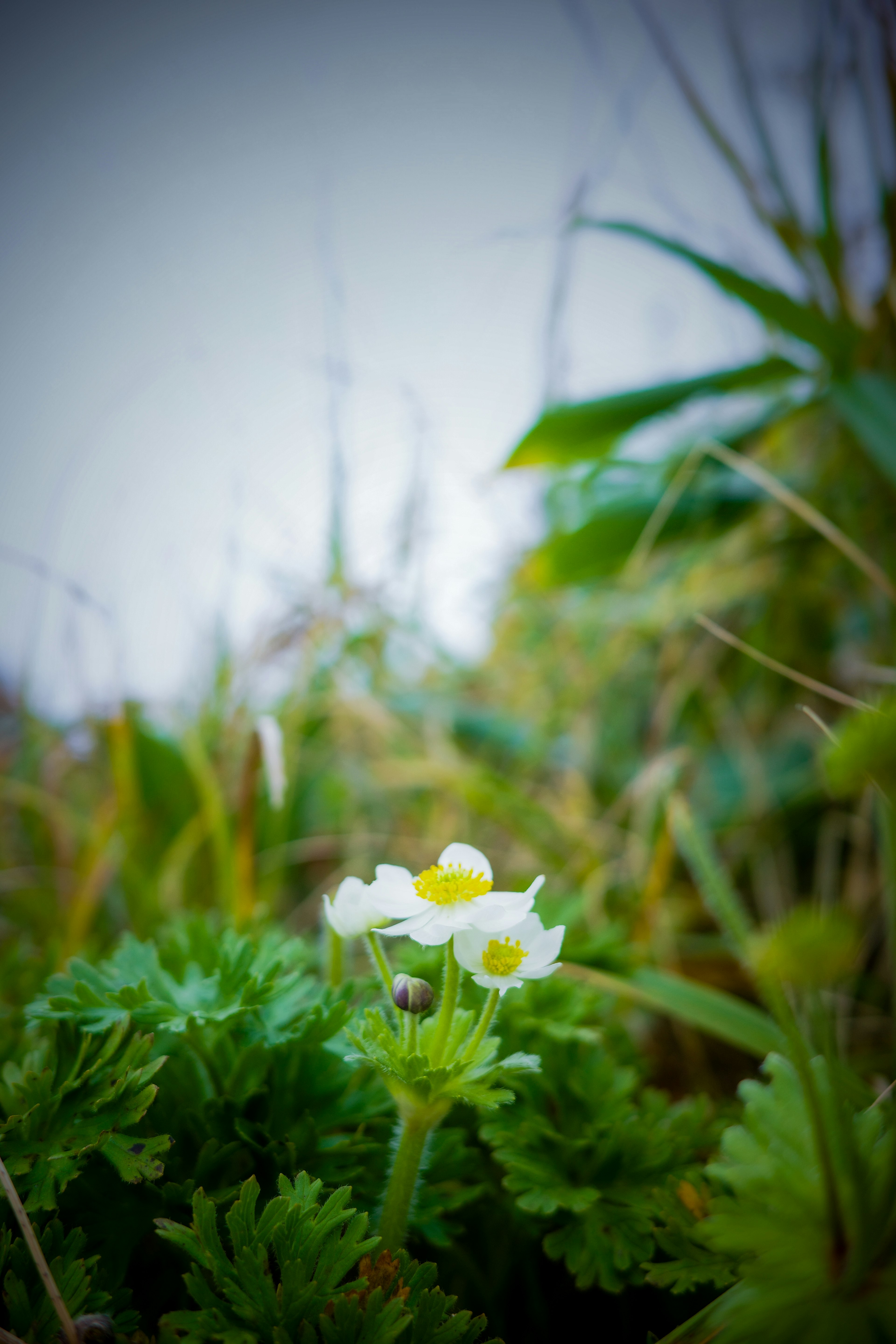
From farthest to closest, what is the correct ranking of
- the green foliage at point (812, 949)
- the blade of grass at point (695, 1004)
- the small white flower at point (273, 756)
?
the small white flower at point (273, 756)
the blade of grass at point (695, 1004)
the green foliage at point (812, 949)

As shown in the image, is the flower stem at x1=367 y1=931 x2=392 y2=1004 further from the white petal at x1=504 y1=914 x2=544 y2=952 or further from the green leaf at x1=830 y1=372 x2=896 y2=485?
the green leaf at x1=830 y1=372 x2=896 y2=485

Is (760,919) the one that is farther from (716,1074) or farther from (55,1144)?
(55,1144)

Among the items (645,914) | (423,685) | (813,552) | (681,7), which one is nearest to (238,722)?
(423,685)

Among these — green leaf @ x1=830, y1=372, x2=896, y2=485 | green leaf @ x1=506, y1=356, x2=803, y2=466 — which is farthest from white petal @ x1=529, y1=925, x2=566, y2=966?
green leaf @ x1=506, y1=356, x2=803, y2=466

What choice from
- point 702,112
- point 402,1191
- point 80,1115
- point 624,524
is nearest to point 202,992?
point 80,1115

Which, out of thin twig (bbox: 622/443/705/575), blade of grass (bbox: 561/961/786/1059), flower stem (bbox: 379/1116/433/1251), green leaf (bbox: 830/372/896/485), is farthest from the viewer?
thin twig (bbox: 622/443/705/575)

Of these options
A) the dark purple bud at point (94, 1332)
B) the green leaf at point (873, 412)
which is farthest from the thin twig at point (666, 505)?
the dark purple bud at point (94, 1332)

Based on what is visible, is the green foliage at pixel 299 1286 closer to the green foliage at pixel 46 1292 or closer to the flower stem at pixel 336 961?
the green foliage at pixel 46 1292
